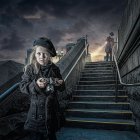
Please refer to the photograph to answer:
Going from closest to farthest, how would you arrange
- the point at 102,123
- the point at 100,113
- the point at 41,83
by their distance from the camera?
the point at 41,83 < the point at 102,123 < the point at 100,113

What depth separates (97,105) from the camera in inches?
203

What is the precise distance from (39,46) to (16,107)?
1259 mm

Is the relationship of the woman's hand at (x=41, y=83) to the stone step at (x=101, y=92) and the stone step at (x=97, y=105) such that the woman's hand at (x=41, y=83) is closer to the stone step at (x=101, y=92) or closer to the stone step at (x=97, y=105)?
the stone step at (x=97, y=105)

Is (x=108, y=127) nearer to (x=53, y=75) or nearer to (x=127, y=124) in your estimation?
(x=127, y=124)

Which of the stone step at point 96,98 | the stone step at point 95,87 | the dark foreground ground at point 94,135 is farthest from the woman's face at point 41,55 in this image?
the stone step at point 95,87

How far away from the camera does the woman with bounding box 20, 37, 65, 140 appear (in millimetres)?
2062

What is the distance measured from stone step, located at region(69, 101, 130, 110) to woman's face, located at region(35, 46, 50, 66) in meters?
3.26

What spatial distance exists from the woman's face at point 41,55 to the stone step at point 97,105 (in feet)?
10.7

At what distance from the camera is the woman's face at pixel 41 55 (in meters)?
2.26

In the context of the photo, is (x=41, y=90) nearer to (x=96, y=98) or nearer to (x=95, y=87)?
(x=96, y=98)

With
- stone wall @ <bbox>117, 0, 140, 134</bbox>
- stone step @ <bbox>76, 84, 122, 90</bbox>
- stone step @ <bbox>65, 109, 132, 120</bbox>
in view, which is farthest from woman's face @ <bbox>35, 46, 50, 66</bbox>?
stone step @ <bbox>76, 84, 122, 90</bbox>

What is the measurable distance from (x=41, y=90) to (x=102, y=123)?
8.84 ft

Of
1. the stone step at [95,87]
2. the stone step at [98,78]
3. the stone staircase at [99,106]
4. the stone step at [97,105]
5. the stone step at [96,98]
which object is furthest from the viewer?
the stone step at [98,78]

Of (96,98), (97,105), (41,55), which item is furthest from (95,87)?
(41,55)
